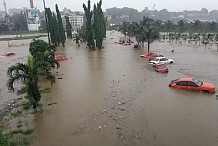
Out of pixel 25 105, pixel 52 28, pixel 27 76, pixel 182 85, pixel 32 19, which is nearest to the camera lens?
pixel 27 76

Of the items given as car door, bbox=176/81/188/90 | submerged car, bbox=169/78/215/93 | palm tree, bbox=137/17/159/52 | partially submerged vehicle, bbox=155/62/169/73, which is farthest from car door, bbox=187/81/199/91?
palm tree, bbox=137/17/159/52

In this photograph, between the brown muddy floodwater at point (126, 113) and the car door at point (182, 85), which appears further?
the car door at point (182, 85)

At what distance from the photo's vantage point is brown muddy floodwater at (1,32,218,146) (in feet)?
41.6

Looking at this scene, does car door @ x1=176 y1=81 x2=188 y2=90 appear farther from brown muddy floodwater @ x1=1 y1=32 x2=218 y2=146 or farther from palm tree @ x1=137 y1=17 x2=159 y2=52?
palm tree @ x1=137 y1=17 x2=159 y2=52

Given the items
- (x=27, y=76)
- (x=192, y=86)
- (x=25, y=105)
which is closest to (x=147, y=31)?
(x=192, y=86)

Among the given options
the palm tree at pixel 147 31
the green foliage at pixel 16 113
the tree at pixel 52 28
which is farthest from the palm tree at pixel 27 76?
the tree at pixel 52 28

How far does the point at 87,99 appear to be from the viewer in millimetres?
18969

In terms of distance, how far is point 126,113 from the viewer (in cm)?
1592

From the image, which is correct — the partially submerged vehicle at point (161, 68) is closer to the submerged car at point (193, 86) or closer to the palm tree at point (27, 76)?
the submerged car at point (193, 86)

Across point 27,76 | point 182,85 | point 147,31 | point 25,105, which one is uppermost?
point 147,31

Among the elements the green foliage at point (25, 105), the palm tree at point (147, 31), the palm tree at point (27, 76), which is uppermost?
the palm tree at point (147, 31)

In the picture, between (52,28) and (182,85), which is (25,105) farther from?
(52,28)

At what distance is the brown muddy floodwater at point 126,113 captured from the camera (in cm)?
1268

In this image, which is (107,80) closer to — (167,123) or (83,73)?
(83,73)
